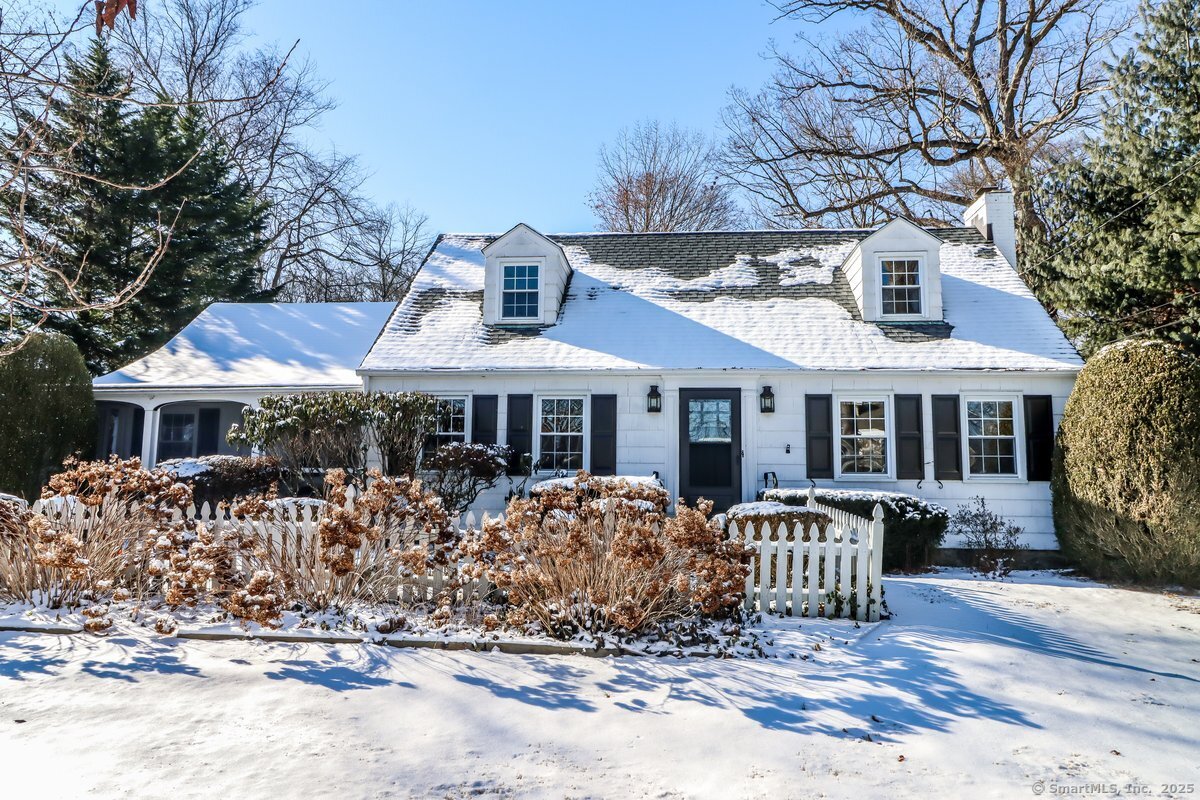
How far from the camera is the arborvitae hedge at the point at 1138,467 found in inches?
324

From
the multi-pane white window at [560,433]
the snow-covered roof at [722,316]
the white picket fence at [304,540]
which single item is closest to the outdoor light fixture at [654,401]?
the snow-covered roof at [722,316]

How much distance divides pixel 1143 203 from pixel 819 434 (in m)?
6.18

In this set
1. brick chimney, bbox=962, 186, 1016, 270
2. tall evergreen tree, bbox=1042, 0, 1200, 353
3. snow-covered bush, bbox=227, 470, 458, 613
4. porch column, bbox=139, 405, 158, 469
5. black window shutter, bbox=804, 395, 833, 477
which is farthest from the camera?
brick chimney, bbox=962, 186, 1016, 270

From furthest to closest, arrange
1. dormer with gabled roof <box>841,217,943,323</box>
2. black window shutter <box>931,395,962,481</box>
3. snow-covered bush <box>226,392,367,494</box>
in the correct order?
dormer with gabled roof <box>841,217,943,323</box> → black window shutter <box>931,395,962,481</box> → snow-covered bush <box>226,392,367,494</box>

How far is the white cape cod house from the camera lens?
35.3ft

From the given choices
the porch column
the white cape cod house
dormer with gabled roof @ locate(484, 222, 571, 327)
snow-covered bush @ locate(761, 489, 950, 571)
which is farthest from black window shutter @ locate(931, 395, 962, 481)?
the porch column

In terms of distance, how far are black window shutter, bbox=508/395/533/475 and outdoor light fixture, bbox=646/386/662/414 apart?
1.81m

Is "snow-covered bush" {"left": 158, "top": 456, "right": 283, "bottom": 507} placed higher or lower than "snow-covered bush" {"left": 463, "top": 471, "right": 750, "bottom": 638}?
higher

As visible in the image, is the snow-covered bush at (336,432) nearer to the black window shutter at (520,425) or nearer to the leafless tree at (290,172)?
the black window shutter at (520,425)

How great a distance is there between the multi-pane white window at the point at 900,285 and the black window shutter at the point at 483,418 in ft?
21.2

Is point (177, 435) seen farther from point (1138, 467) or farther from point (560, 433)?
point (1138, 467)

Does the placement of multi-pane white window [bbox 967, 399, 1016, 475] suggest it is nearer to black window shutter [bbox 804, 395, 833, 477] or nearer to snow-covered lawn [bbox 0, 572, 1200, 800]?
black window shutter [bbox 804, 395, 833, 477]

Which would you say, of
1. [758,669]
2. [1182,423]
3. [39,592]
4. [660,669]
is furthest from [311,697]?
[1182,423]

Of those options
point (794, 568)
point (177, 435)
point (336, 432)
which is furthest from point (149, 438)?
point (794, 568)
